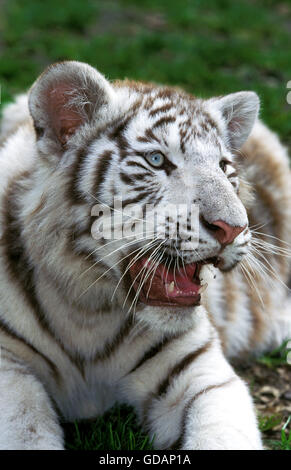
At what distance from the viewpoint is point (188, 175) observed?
77.8 inches

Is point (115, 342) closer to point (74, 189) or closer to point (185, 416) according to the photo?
point (185, 416)

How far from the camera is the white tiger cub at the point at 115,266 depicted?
1982mm

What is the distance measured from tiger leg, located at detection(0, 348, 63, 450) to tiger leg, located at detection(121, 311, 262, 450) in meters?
0.34

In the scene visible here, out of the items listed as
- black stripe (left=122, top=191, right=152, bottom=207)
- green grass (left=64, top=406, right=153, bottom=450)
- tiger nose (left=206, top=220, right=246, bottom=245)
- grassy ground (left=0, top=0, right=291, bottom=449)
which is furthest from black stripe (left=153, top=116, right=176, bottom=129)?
grassy ground (left=0, top=0, right=291, bottom=449)

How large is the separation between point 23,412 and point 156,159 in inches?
33.6

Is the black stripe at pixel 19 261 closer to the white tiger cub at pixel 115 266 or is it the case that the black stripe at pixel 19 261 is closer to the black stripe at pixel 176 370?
the white tiger cub at pixel 115 266

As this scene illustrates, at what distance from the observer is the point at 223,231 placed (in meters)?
1.87

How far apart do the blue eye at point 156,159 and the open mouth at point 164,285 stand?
29 centimetres

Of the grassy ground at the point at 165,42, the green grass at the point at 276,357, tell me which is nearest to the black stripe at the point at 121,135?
the green grass at the point at 276,357

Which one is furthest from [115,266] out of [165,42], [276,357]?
[165,42]

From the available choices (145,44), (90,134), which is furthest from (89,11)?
(90,134)

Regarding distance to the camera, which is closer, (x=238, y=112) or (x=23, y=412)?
(x=23, y=412)

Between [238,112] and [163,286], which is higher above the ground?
[238,112]

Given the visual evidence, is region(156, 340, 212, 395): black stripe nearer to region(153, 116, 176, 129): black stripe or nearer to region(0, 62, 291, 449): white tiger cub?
region(0, 62, 291, 449): white tiger cub
